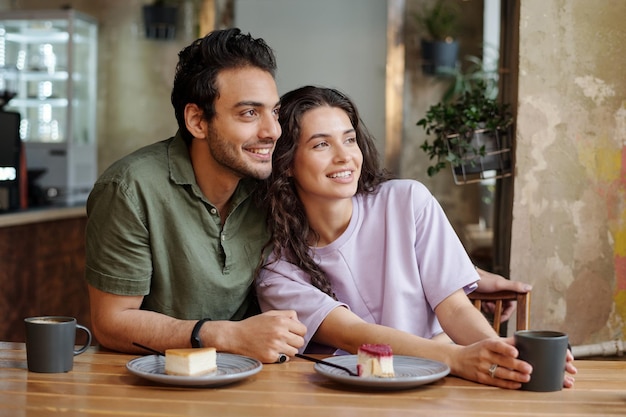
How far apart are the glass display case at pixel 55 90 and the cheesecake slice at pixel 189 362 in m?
5.19

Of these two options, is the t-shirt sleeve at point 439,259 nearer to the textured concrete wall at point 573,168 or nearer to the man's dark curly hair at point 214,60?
the man's dark curly hair at point 214,60

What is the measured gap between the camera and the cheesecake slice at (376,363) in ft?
5.43

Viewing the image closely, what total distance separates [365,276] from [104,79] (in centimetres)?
509

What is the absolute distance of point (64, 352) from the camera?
1761mm

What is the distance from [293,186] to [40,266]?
113 inches

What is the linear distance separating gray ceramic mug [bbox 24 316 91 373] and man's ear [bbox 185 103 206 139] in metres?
0.71

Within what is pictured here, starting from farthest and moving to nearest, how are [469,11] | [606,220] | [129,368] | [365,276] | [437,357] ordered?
[469,11] → [606,220] → [365,276] → [437,357] → [129,368]

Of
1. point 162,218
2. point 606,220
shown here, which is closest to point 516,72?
point 606,220

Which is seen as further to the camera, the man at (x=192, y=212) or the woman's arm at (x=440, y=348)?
the man at (x=192, y=212)

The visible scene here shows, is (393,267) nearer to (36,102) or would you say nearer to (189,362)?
(189,362)

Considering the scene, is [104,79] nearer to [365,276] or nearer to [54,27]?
[54,27]

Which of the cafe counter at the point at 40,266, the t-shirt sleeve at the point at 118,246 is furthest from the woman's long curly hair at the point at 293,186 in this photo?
the cafe counter at the point at 40,266

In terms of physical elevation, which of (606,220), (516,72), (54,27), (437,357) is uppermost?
(54,27)

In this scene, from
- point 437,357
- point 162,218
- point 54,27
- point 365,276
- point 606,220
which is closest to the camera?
point 437,357
